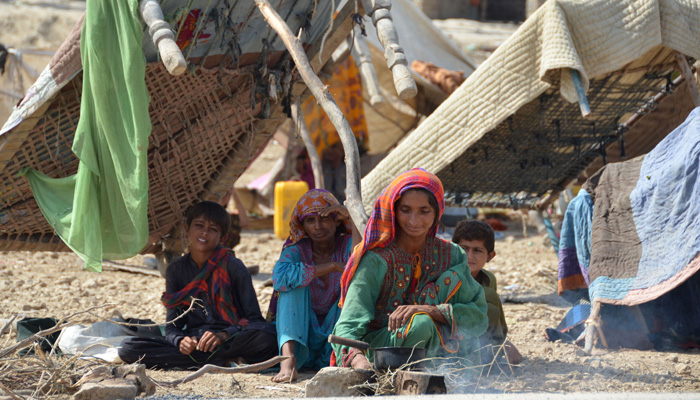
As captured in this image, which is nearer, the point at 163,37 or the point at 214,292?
the point at 163,37

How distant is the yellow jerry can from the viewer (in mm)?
8727

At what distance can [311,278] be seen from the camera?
12.8 feet

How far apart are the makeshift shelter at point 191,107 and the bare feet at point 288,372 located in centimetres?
162

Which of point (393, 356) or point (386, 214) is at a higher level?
point (386, 214)

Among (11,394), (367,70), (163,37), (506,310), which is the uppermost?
(367,70)

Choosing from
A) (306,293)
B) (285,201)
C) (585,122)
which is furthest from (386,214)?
(285,201)

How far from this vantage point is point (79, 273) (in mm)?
6801

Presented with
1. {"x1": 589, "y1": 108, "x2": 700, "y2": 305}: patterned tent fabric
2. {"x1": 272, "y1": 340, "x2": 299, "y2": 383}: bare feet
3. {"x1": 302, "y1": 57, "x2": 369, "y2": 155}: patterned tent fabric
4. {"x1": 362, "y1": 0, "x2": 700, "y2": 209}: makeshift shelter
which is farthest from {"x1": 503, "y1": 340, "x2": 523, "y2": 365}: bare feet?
{"x1": 302, "y1": 57, "x2": 369, "y2": 155}: patterned tent fabric

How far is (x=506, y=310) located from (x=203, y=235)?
2.27m

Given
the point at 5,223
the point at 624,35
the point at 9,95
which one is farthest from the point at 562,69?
the point at 9,95

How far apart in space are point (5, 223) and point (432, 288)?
8.27 feet

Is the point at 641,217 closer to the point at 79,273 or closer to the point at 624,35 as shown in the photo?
the point at 624,35

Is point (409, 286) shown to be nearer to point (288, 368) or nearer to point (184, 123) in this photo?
point (288, 368)

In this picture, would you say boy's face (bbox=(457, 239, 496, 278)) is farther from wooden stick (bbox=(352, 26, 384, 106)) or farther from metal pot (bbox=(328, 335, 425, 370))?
wooden stick (bbox=(352, 26, 384, 106))
